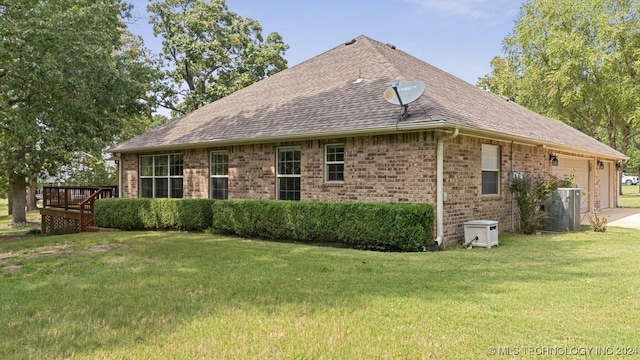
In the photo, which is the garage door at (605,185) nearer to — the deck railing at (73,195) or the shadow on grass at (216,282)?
the shadow on grass at (216,282)

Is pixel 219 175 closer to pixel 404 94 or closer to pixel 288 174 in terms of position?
pixel 288 174

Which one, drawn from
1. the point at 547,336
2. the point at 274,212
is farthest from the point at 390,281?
the point at 274,212

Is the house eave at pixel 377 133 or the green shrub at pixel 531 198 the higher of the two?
the house eave at pixel 377 133

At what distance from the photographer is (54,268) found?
759 cm

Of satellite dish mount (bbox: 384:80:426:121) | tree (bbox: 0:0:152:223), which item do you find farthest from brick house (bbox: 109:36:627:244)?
tree (bbox: 0:0:152:223)

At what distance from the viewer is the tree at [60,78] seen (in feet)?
33.4

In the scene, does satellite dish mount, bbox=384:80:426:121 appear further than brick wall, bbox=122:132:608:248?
No

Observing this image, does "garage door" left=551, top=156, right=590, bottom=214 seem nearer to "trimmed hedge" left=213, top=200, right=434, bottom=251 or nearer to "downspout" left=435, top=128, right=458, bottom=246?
"downspout" left=435, top=128, right=458, bottom=246

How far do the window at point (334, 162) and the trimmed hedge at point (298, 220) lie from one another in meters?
1.07

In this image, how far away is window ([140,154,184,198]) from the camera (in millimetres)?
15531

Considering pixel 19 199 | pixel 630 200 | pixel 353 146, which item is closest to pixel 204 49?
pixel 19 199

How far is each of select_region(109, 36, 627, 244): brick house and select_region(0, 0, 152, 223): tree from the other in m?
2.79

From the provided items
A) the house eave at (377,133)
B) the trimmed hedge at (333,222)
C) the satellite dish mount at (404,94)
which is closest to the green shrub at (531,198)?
the house eave at (377,133)

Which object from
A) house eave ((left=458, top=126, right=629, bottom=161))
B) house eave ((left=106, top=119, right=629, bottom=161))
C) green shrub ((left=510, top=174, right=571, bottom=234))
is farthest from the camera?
green shrub ((left=510, top=174, right=571, bottom=234))
